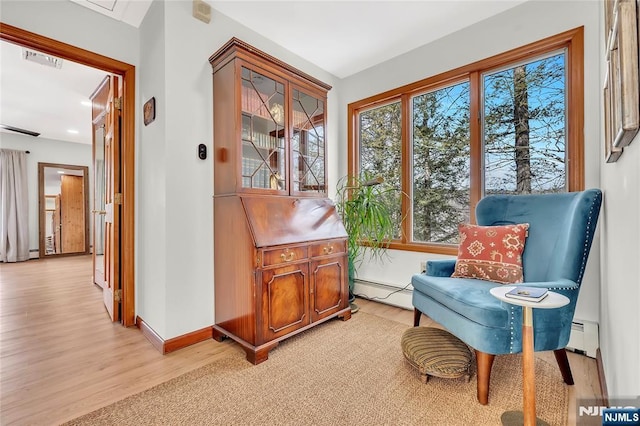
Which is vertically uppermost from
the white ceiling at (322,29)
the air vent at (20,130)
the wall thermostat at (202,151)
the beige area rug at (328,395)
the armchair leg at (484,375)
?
the white ceiling at (322,29)

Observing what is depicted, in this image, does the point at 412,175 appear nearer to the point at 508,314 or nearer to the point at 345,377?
the point at 508,314

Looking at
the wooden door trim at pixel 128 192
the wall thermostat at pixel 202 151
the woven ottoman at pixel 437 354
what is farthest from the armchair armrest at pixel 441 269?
the wooden door trim at pixel 128 192

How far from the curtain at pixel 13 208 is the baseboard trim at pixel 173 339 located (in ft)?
17.8

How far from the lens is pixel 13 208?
5559 mm

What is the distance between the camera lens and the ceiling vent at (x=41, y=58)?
2801 mm

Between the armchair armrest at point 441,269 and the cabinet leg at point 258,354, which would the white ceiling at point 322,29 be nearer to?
the armchair armrest at point 441,269

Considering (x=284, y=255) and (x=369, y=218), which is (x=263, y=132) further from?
(x=369, y=218)

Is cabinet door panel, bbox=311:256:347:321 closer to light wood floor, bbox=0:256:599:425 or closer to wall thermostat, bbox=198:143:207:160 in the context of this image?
light wood floor, bbox=0:256:599:425

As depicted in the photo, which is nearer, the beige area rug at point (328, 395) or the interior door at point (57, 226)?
the beige area rug at point (328, 395)

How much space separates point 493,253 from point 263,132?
1.92 m

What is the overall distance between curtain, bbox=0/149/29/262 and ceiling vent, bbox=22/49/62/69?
410 centimetres

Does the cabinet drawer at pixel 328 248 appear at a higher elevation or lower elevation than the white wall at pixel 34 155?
lower

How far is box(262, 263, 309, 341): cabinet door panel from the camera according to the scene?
1969 mm

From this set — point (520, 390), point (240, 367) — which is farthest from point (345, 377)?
point (520, 390)
